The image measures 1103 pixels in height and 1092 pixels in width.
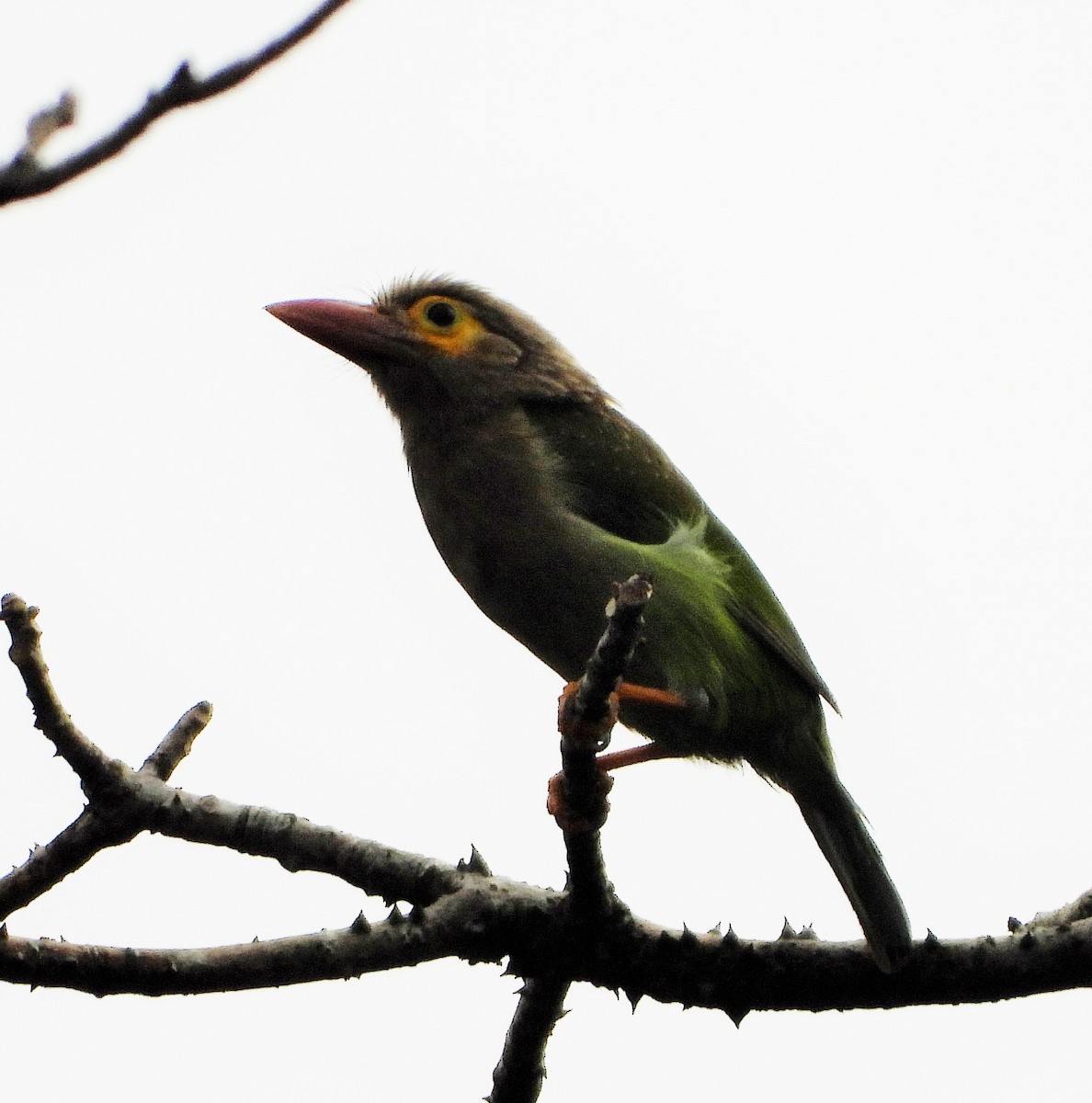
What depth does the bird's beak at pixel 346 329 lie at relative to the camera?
502cm

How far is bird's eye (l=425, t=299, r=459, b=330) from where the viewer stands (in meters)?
5.27

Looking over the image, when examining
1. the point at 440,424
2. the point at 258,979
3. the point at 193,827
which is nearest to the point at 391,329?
the point at 440,424

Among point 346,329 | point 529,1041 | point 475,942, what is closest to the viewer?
point 475,942

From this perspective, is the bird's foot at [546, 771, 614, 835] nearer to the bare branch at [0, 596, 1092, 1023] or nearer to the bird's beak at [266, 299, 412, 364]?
the bare branch at [0, 596, 1092, 1023]

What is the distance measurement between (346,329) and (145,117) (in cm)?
357

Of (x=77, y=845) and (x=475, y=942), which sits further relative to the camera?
(x=475, y=942)

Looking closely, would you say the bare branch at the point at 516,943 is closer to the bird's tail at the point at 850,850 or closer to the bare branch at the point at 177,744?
the bare branch at the point at 177,744

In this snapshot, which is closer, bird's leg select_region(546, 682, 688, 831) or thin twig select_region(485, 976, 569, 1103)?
bird's leg select_region(546, 682, 688, 831)

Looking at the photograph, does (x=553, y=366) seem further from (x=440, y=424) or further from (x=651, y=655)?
(x=651, y=655)

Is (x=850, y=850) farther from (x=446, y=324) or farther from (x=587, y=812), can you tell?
(x=446, y=324)

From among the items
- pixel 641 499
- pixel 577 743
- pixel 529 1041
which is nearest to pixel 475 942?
pixel 529 1041

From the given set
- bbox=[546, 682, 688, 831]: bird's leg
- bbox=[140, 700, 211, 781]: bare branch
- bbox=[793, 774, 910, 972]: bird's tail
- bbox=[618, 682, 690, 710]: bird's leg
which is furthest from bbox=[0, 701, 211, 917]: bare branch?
bbox=[793, 774, 910, 972]: bird's tail

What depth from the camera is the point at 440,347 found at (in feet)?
16.9

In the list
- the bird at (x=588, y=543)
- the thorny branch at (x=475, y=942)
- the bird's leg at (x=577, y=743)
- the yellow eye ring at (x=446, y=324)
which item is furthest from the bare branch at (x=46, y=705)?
the yellow eye ring at (x=446, y=324)
